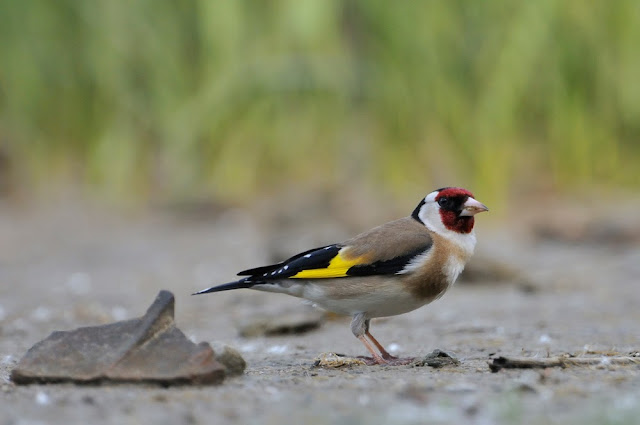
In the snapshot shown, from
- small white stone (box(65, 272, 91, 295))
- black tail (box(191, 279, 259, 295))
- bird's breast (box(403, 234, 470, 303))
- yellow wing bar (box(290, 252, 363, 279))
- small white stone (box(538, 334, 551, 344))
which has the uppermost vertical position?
small white stone (box(65, 272, 91, 295))

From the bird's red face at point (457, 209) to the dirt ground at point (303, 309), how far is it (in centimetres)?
59

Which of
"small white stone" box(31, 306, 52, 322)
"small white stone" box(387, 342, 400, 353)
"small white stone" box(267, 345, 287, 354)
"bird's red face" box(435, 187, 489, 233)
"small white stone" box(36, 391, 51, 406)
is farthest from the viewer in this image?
"small white stone" box(31, 306, 52, 322)

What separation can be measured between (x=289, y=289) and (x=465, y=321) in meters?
1.70

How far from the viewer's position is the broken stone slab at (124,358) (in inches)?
139

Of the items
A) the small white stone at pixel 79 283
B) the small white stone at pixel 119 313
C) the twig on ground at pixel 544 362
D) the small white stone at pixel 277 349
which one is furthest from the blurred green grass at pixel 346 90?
the twig on ground at pixel 544 362

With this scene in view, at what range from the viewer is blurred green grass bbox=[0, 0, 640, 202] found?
11.5 meters

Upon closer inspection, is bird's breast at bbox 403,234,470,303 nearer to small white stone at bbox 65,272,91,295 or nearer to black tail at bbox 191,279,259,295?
black tail at bbox 191,279,259,295

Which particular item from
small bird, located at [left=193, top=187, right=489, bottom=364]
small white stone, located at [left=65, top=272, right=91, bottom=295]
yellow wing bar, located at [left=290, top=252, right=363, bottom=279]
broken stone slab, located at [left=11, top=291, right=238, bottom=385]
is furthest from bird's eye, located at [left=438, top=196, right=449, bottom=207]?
small white stone, located at [left=65, top=272, right=91, bottom=295]

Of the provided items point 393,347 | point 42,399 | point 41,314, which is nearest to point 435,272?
point 393,347

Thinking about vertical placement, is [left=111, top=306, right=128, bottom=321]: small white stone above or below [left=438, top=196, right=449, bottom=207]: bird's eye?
above

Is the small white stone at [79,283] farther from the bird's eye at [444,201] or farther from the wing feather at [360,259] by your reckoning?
the bird's eye at [444,201]

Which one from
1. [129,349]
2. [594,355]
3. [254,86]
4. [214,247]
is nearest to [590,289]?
[594,355]

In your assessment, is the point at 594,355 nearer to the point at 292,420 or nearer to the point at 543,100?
the point at 292,420

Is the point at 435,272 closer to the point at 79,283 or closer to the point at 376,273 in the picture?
the point at 376,273
